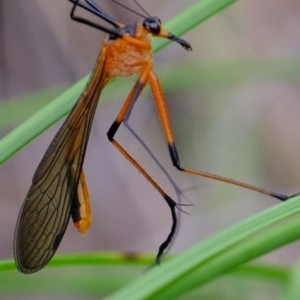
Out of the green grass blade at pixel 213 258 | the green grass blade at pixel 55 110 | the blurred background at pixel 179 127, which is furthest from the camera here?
the blurred background at pixel 179 127

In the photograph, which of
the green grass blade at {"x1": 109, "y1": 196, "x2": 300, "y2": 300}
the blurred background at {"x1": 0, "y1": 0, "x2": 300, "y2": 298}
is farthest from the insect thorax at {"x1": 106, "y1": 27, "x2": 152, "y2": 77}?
the blurred background at {"x1": 0, "y1": 0, "x2": 300, "y2": 298}

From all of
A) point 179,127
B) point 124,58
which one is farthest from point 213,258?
point 179,127

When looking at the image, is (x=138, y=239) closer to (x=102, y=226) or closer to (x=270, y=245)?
(x=102, y=226)

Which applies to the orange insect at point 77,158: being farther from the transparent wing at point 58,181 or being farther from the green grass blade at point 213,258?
the green grass blade at point 213,258

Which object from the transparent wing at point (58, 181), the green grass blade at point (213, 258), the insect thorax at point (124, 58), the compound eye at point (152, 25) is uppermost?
the compound eye at point (152, 25)

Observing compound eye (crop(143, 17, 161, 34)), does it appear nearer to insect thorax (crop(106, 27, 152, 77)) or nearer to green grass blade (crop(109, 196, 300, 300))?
insect thorax (crop(106, 27, 152, 77))

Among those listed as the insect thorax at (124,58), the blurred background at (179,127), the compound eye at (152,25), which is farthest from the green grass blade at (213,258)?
the blurred background at (179,127)

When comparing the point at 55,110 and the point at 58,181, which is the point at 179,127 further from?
the point at 55,110

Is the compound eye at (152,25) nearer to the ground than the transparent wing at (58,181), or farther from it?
farther from it
